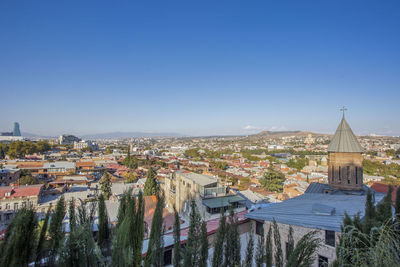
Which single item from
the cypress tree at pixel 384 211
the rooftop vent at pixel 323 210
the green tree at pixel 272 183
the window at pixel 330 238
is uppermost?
the cypress tree at pixel 384 211

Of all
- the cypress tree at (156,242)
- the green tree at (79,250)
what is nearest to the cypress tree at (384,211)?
the cypress tree at (156,242)

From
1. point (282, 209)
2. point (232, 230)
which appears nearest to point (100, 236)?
point (232, 230)

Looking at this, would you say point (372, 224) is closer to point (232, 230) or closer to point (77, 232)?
point (232, 230)

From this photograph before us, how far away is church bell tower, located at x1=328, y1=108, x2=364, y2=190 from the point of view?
1026 centimetres

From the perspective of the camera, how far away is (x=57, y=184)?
2439 cm

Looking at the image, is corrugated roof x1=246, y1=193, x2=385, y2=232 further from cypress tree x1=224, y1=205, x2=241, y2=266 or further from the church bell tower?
cypress tree x1=224, y1=205, x2=241, y2=266

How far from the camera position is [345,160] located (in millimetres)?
10469

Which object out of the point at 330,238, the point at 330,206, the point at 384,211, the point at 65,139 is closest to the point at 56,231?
the point at 384,211

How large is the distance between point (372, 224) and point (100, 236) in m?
3.89

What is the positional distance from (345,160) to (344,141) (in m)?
0.89

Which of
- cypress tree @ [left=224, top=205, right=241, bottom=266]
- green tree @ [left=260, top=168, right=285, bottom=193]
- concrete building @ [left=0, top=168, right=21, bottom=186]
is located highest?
cypress tree @ [left=224, top=205, right=241, bottom=266]

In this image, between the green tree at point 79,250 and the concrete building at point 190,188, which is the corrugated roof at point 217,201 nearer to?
the concrete building at point 190,188

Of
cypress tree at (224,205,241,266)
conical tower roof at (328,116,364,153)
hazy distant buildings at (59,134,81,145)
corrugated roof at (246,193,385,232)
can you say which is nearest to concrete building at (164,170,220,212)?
corrugated roof at (246,193,385,232)

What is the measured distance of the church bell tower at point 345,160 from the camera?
10258 mm
